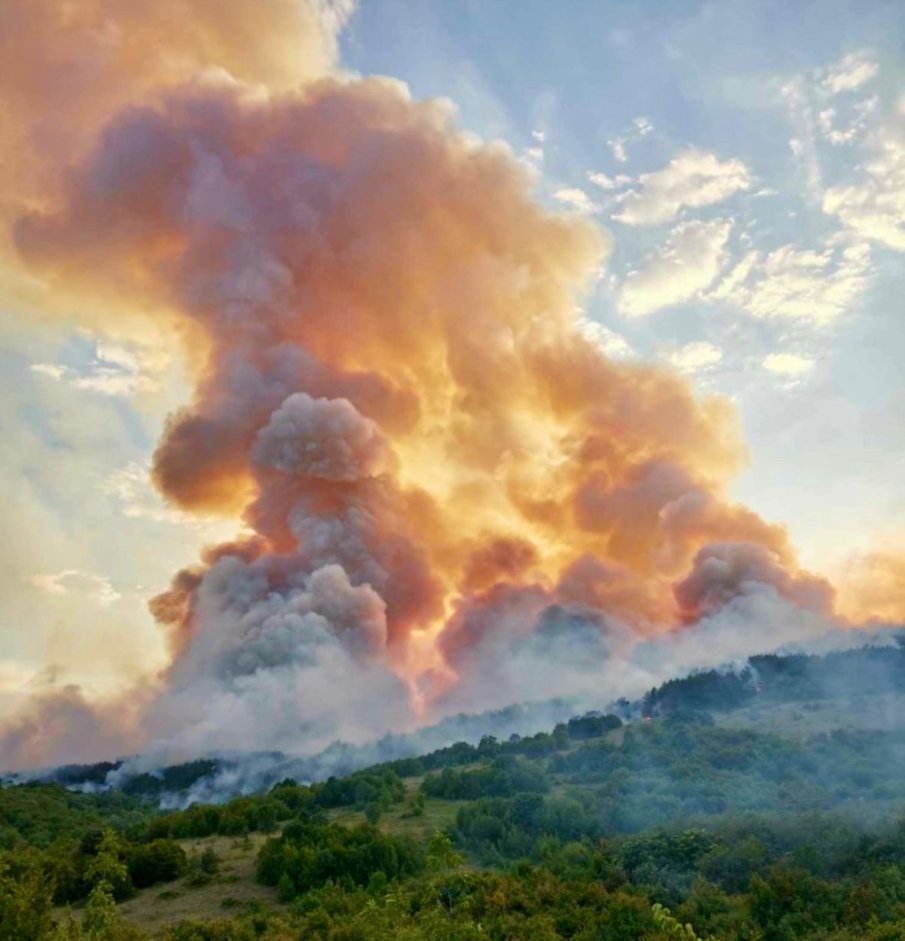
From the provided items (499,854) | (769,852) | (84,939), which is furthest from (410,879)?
(84,939)

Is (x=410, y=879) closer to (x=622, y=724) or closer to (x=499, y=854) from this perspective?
(x=499, y=854)

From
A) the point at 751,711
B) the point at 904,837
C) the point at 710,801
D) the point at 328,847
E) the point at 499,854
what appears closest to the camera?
the point at 904,837

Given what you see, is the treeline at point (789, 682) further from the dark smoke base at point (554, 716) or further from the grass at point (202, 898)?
the grass at point (202, 898)

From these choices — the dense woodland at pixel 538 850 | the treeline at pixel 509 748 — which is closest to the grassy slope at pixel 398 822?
the dense woodland at pixel 538 850

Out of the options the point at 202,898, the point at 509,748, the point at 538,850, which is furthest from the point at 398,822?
the point at 509,748

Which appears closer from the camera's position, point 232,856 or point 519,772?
point 232,856

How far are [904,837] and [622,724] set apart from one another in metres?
72.8

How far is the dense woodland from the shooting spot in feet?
119

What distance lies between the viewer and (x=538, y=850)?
183ft

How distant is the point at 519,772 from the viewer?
258 feet

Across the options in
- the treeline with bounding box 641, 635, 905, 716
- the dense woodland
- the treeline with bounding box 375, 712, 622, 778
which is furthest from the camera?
the treeline with bounding box 641, 635, 905, 716

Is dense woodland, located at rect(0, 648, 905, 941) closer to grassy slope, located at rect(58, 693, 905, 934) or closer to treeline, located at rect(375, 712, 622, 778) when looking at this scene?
grassy slope, located at rect(58, 693, 905, 934)

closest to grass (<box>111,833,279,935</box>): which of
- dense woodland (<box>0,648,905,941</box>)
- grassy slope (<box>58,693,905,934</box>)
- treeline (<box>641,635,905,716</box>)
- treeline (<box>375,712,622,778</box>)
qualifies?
grassy slope (<box>58,693,905,934</box>)

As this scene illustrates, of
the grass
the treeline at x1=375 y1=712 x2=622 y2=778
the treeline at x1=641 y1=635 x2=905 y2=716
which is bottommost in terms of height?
the grass
